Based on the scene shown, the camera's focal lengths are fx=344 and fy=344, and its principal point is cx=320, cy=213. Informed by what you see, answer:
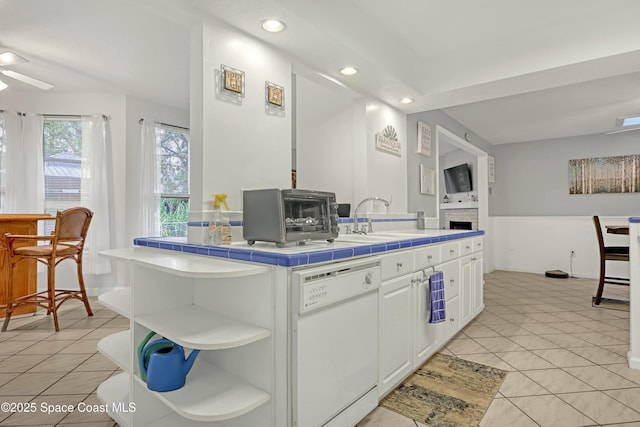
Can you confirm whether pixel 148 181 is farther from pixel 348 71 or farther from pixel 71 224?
pixel 348 71

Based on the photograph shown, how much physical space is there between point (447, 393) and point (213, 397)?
135 cm

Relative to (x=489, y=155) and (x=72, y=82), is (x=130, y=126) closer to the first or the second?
(x=72, y=82)

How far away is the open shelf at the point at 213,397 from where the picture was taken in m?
1.25

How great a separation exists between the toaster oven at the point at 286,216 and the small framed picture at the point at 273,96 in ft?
2.41

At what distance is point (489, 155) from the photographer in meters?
6.41

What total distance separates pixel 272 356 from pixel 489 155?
6.28 m

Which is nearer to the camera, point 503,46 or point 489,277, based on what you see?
point 503,46

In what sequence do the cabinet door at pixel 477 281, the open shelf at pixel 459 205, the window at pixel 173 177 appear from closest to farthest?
the cabinet door at pixel 477 281, the window at pixel 173 177, the open shelf at pixel 459 205

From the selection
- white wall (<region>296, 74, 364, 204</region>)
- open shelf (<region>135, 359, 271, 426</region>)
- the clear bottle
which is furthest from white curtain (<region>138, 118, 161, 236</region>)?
open shelf (<region>135, 359, 271, 426</region>)

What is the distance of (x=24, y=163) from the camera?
4031mm

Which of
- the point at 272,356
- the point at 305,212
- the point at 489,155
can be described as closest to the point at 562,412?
the point at 272,356

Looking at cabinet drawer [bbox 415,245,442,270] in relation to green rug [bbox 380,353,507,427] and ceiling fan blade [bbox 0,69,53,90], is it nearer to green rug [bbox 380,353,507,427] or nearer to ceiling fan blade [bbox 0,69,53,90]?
green rug [bbox 380,353,507,427]

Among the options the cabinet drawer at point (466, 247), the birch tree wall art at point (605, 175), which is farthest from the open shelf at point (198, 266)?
the birch tree wall art at point (605, 175)

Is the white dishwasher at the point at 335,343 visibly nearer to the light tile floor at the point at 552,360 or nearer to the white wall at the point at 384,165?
the light tile floor at the point at 552,360
